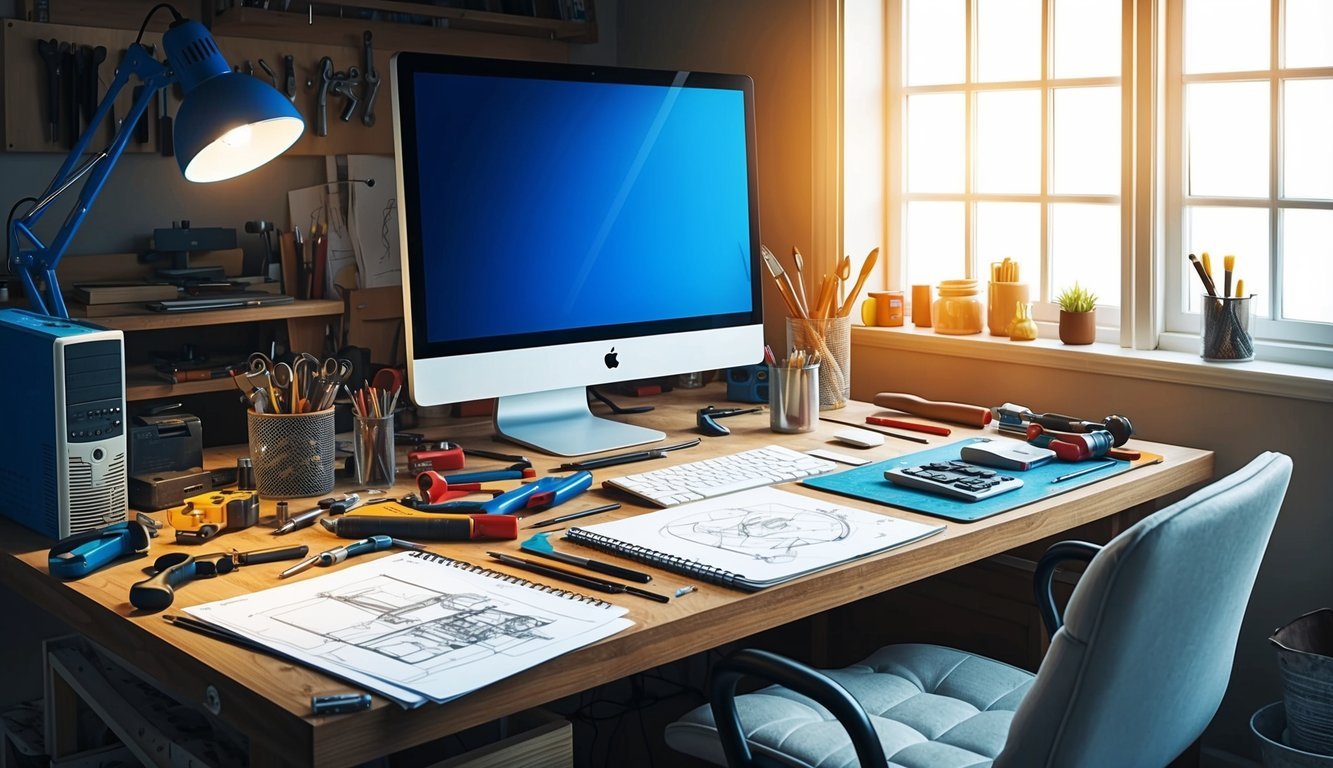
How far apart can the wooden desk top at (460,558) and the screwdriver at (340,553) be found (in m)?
0.01

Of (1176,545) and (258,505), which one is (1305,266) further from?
(258,505)

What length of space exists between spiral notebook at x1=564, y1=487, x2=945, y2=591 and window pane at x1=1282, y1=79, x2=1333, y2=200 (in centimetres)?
111

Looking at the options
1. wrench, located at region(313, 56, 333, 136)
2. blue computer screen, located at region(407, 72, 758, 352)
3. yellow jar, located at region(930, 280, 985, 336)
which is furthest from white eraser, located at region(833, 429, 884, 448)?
wrench, located at region(313, 56, 333, 136)

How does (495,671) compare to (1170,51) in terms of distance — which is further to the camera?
(1170,51)

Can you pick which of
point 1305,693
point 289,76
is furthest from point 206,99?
point 1305,693

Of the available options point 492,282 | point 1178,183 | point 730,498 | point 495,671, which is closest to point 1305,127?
point 1178,183

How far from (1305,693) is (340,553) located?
1398mm

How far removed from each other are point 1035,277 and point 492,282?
124 centimetres

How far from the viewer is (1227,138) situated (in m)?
2.28

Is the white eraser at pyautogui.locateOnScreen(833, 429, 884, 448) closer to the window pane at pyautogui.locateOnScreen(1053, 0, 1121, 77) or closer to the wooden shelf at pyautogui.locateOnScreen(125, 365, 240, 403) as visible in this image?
the window pane at pyautogui.locateOnScreen(1053, 0, 1121, 77)

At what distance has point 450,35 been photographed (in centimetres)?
293

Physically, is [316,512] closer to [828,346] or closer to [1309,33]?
[828,346]

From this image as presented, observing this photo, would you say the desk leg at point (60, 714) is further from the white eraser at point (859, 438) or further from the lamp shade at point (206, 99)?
the white eraser at point (859, 438)

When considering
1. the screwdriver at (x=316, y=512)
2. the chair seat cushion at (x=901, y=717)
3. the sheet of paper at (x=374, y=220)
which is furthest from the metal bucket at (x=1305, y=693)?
the sheet of paper at (x=374, y=220)
